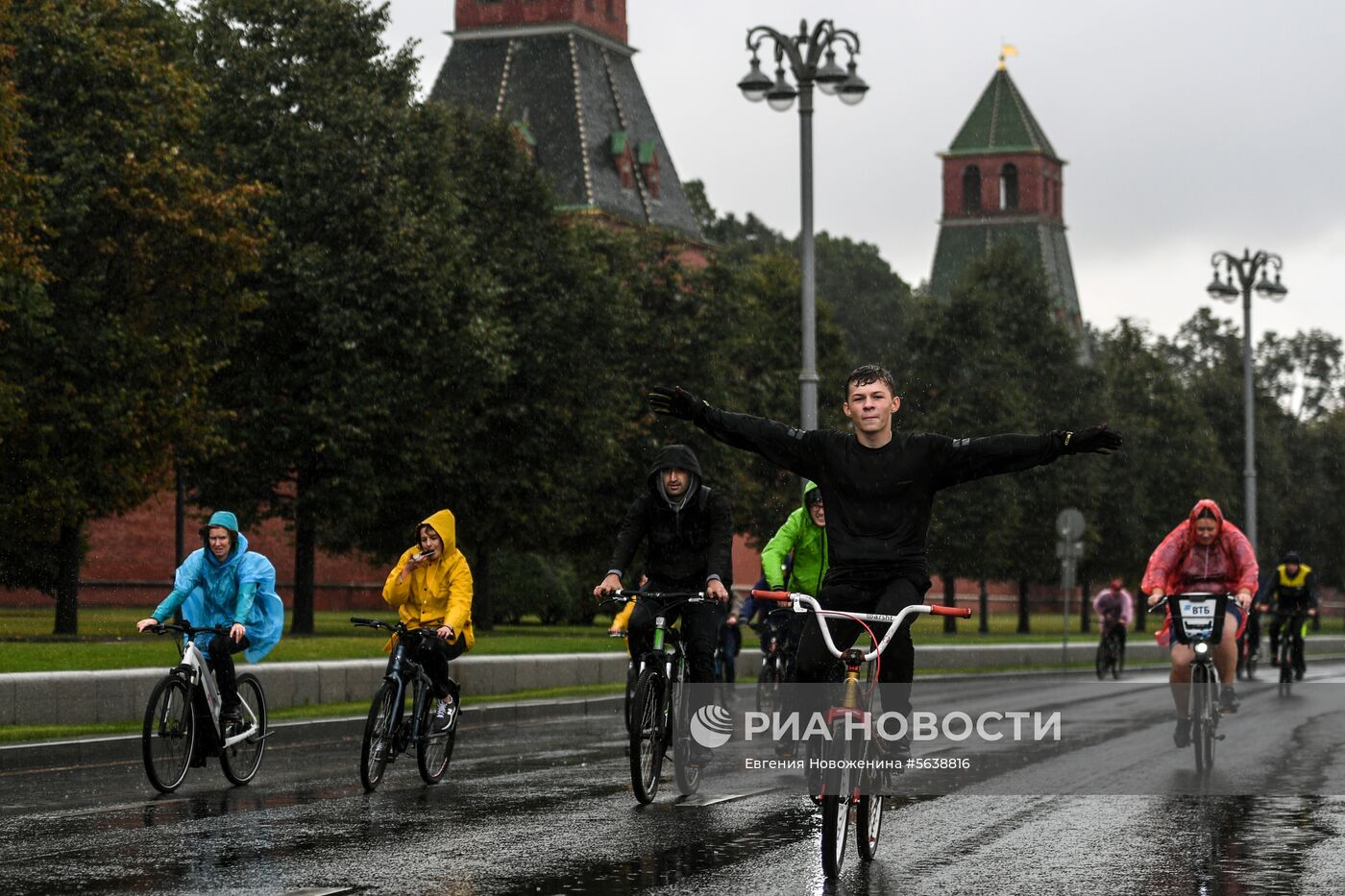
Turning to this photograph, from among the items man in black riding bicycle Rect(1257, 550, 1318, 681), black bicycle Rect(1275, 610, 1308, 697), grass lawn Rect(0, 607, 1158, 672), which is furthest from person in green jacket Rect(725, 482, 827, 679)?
black bicycle Rect(1275, 610, 1308, 697)

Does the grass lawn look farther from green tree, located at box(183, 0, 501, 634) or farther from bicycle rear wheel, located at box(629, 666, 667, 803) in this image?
bicycle rear wheel, located at box(629, 666, 667, 803)

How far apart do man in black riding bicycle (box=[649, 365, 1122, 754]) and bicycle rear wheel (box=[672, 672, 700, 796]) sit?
307cm

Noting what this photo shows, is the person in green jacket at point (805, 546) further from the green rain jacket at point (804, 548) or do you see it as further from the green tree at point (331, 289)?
the green tree at point (331, 289)

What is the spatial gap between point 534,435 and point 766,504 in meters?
13.9

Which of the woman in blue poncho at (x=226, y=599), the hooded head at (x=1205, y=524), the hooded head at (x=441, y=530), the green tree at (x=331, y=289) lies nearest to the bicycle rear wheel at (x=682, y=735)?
the hooded head at (x=441, y=530)

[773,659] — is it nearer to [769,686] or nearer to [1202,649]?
[769,686]

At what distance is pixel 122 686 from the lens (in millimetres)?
16703

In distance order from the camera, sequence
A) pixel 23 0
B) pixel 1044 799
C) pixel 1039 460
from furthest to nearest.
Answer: pixel 23 0, pixel 1044 799, pixel 1039 460

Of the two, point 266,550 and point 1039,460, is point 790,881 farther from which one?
point 266,550

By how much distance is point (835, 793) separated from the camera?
26.1 feet

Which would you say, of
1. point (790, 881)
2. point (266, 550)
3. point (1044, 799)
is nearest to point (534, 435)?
point (266, 550)

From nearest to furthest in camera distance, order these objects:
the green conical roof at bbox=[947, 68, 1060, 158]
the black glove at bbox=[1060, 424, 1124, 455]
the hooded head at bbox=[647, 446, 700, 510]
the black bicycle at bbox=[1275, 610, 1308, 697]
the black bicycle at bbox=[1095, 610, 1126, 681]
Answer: the black glove at bbox=[1060, 424, 1124, 455], the hooded head at bbox=[647, 446, 700, 510], the black bicycle at bbox=[1275, 610, 1308, 697], the black bicycle at bbox=[1095, 610, 1126, 681], the green conical roof at bbox=[947, 68, 1060, 158]

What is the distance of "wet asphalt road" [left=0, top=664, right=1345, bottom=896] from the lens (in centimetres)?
828
